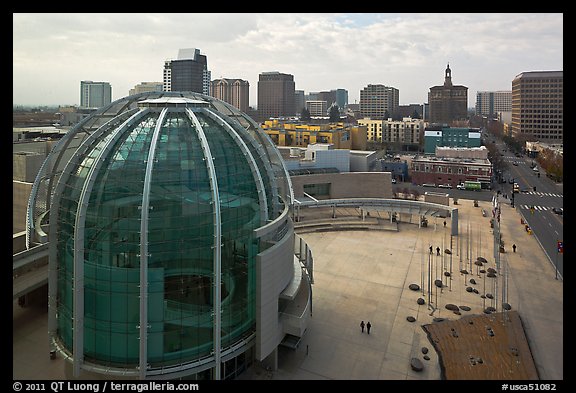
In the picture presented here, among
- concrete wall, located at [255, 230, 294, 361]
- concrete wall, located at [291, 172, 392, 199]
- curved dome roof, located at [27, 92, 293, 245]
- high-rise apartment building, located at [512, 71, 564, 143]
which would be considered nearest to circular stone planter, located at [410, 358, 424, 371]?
concrete wall, located at [255, 230, 294, 361]

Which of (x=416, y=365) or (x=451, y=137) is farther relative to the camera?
(x=451, y=137)

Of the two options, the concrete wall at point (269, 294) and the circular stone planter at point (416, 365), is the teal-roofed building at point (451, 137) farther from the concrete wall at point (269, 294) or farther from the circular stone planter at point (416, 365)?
the concrete wall at point (269, 294)

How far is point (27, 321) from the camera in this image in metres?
29.0

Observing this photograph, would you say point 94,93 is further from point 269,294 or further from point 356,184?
point 269,294

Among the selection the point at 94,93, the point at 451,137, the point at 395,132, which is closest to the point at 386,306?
the point at 451,137

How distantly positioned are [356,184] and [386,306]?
38.6m

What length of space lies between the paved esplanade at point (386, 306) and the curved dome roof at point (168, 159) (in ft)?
29.9

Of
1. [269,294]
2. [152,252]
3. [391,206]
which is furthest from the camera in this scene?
[391,206]

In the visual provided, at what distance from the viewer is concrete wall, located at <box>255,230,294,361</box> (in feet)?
72.3

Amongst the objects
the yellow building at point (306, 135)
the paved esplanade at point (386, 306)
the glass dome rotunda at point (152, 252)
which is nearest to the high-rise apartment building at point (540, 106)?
the yellow building at point (306, 135)

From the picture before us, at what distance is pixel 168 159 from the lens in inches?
826

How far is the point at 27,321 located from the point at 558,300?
44021 mm

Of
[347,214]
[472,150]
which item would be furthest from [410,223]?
[472,150]

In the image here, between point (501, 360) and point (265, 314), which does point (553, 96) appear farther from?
point (265, 314)
